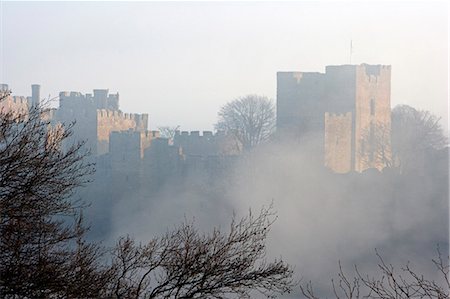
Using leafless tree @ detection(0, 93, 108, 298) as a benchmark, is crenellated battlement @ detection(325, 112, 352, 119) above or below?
above

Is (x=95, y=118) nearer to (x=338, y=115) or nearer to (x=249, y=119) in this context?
(x=249, y=119)

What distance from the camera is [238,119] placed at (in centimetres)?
4578

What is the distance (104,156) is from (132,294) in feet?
97.5

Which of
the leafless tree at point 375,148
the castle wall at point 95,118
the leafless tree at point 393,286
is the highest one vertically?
the castle wall at point 95,118

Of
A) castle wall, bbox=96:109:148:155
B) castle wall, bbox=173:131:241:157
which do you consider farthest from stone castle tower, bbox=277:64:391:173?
castle wall, bbox=96:109:148:155

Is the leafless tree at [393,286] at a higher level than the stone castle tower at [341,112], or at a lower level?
lower

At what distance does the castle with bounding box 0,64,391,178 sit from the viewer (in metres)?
36.7

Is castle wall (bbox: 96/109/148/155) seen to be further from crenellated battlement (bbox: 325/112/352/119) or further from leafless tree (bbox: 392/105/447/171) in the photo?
leafless tree (bbox: 392/105/447/171)

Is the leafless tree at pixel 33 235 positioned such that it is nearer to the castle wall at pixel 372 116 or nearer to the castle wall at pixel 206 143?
the castle wall at pixel 372 116

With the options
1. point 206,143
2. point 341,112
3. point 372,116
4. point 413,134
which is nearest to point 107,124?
point 206,143

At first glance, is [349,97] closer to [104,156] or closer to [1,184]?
[104,156]

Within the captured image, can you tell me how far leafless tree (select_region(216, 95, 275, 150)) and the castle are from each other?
1.82 meters

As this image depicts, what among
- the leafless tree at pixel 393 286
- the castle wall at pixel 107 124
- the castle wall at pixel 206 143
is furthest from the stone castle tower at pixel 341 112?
the leafless tree at pixel 393 286

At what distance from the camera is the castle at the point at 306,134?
120 ft
